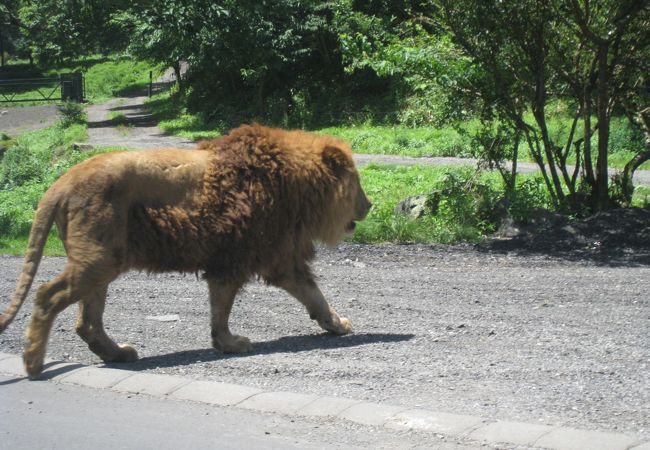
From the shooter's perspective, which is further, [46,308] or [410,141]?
[410,141]

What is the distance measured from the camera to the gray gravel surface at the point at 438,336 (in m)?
5.78

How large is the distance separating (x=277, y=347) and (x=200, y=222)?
122 centimetres

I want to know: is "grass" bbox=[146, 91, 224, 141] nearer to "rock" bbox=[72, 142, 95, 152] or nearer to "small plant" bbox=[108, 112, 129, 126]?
"small plant" bbox=[108, 112, 129, 126]

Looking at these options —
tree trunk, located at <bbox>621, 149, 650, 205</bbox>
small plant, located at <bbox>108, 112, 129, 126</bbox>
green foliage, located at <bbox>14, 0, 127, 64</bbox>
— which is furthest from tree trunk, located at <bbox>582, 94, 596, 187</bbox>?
small plant, located at <bbox>108, 112, 129, 126</bbox>

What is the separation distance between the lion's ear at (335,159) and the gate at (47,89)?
4062 cm

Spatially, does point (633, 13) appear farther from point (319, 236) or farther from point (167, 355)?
point (167, 355)

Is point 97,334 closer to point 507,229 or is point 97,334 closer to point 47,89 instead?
point 507,229

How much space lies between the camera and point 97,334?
7141 millimetres

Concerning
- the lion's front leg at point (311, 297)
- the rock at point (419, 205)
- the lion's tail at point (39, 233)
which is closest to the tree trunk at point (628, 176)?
the rock at point (419, 205)

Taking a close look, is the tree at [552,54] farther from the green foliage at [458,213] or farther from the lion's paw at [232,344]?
the lion's paw at [232,344]

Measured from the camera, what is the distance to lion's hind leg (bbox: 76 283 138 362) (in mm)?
7105

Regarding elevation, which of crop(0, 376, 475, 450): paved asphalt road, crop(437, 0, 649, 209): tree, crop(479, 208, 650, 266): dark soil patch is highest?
crop(437, 0, 649, 209): tree

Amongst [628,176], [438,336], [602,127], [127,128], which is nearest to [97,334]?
[438,336]

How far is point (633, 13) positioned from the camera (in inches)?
472
